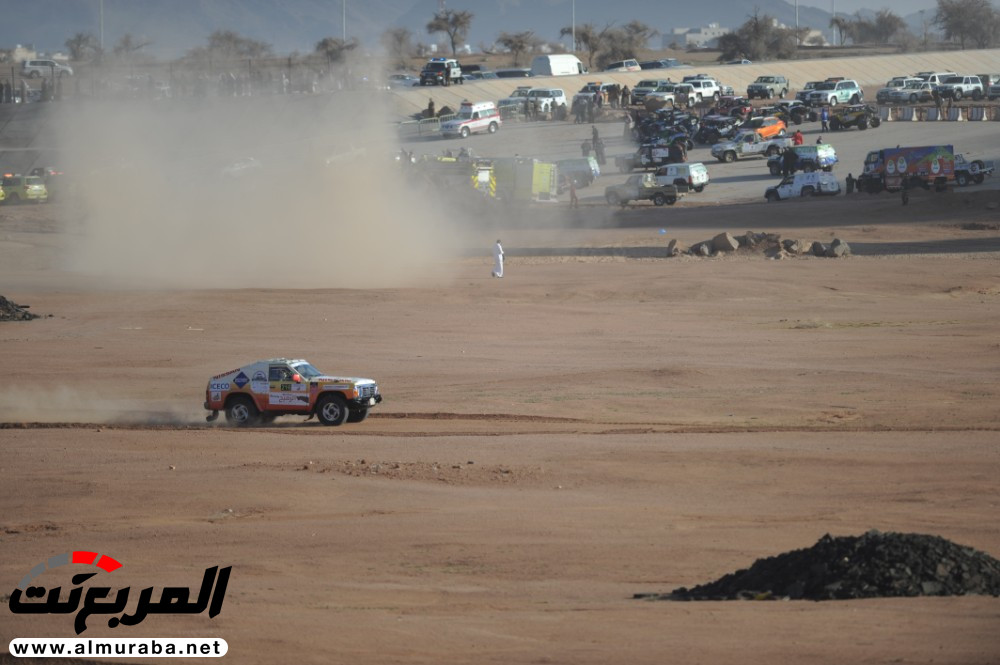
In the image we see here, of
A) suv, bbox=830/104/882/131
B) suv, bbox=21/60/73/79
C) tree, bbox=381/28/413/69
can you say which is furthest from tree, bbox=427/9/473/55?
suv, bbox=830/104/882/131

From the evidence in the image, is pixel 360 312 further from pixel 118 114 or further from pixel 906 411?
pixel 118 114

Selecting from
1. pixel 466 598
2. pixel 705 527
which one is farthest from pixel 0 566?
pixel 705 527

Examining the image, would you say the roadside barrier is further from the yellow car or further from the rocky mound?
the rocky mound

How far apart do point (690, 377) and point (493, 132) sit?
45485mm

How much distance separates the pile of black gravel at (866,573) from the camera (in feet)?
33.2

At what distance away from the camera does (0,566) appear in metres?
12.4

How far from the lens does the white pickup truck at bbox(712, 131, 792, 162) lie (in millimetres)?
56522

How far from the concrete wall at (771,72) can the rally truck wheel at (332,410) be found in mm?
51133

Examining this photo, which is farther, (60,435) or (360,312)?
(360,312)

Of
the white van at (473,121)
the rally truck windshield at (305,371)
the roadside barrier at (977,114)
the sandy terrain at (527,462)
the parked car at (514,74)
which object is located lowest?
the sandy terrain at (527,462)

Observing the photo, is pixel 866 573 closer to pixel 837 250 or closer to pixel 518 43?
pixel 837 250

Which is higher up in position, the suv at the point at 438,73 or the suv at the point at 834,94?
the suv at the point at 438,73


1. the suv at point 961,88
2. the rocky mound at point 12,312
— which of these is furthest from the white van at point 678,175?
the suv at point 961,88

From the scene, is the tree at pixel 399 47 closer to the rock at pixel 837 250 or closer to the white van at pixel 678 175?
the white van at pixel 678 175
